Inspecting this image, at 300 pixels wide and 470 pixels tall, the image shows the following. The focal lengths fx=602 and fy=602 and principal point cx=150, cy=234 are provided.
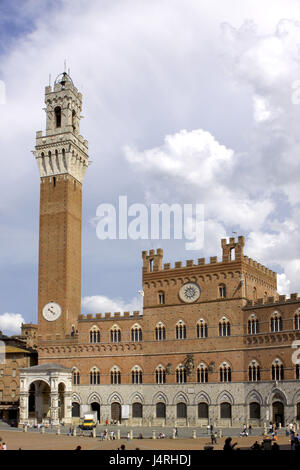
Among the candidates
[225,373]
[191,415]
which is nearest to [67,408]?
[191,415]

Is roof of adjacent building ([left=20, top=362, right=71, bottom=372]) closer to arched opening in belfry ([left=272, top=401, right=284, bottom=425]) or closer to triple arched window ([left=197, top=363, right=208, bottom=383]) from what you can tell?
triple arched window ([left=197, top=363, right=208, bottom=383])

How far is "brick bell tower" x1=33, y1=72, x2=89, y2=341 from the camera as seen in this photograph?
7375 centimetres

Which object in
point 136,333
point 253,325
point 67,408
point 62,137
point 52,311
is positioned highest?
point 62,137

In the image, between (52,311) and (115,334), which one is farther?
(52,311)

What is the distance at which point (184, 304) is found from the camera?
68188mm

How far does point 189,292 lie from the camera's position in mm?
68375

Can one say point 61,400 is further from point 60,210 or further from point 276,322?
point 276,322

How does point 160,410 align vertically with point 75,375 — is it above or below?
below

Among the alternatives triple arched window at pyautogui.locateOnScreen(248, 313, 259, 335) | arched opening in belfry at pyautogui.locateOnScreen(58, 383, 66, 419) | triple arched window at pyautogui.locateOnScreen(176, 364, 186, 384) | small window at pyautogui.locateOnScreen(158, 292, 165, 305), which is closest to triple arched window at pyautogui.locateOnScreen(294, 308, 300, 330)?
triple arched window at pyautogui.locateOnScreen(248, 313, 259, 335)

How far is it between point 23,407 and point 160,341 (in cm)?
1703

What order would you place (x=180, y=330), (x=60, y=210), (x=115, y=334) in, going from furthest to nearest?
(x=60, y=210) → (x=115, y=334) → (x=180, y=330)

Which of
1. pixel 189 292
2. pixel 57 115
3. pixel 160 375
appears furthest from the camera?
pixel 57 115
